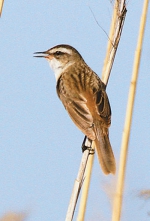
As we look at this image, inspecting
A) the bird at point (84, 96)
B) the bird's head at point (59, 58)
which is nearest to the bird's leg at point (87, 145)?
the bird at point (84, 96)

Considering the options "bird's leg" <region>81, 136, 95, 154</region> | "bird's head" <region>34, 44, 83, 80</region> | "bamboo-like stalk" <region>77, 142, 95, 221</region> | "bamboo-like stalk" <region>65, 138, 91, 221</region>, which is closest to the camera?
"bamboo-like stalk" <region>65, 138, 91, 221</region>

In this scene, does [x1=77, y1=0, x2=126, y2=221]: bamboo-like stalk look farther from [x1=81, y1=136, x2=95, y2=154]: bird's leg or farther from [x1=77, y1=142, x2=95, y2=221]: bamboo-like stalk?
[x1=81, y1=136, x2=95, y2=154]: bird's leg

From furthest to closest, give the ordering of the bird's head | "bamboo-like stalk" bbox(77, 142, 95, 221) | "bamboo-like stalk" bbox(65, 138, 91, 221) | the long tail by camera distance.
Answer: the bird's head → "bamboo-like stalk" bbox(77, 142, 95, 221) → the long tail → "bamboo-like stalk" bbox(65, 138, 91, 221)

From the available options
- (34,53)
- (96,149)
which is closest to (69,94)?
(34,53)

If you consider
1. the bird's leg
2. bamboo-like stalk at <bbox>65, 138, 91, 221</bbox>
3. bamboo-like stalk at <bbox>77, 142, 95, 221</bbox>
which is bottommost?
bamboo-like stalk at <bbox>65, 138, 91, 221</bbox>

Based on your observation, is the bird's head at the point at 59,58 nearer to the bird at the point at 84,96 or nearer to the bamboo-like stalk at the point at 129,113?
the bird at the point at 84,96

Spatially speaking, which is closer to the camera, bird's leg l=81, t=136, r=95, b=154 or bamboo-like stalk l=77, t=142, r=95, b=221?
bird's leg l=81, t=136, r=95, b=154

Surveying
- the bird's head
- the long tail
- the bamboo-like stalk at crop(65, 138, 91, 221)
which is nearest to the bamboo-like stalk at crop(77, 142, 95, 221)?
the long tail

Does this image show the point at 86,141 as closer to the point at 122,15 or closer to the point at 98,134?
the point at 98,134
